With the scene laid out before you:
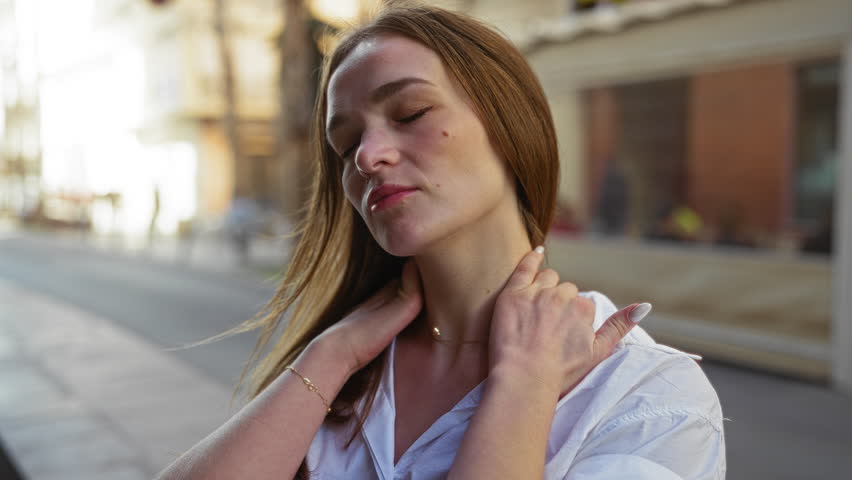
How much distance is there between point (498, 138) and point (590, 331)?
41cm

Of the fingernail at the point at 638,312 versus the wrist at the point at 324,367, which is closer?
the fingernail at the point at 638,312

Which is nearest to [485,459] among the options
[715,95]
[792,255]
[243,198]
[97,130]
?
[792,255]

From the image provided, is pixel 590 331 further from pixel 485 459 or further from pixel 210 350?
pixel 210 350

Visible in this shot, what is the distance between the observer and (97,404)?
472 cm

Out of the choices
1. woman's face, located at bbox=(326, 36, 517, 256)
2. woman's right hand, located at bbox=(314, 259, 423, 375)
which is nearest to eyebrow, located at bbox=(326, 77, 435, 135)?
woman's face, located at bbox=(326, 36, 517, 256)

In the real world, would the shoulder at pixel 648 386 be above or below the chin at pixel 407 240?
below

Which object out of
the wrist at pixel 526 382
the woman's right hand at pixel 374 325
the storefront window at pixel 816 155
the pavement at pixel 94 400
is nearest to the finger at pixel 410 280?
the woman's right hand at pixel 374 325

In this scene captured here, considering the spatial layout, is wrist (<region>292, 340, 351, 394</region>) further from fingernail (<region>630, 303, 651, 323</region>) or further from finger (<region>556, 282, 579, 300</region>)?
fingernail (<region>630, 303, 651, 323</region>)

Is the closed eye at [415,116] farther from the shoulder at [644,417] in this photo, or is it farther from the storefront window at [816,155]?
the storefront window at [816,155]

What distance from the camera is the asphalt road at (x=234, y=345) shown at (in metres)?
4.10

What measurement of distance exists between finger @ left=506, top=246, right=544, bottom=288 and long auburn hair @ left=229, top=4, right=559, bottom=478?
0.10m

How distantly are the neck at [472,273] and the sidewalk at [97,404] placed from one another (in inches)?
76.7

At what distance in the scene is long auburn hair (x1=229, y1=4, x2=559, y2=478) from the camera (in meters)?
1.38

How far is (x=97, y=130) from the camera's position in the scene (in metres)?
33.5
